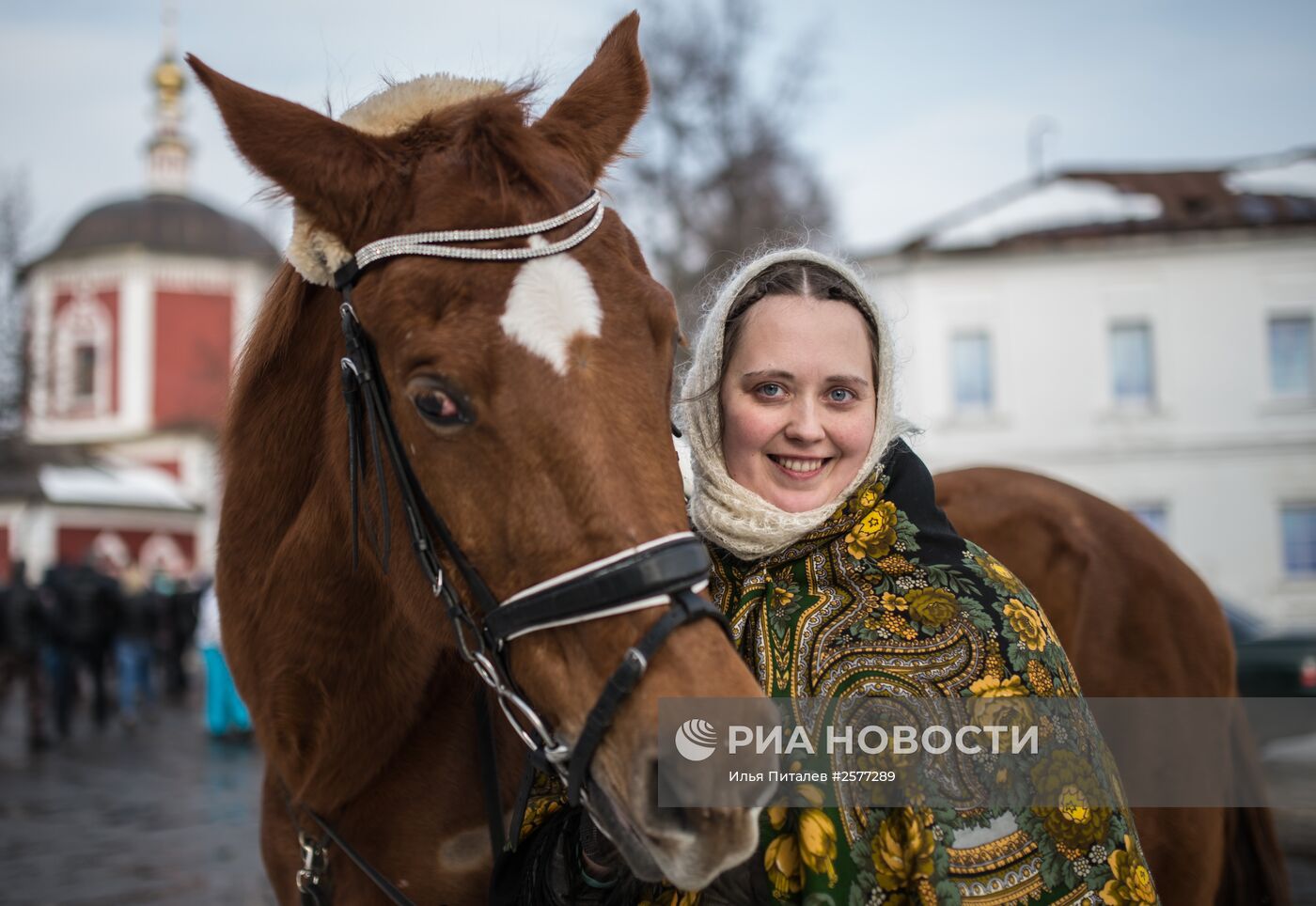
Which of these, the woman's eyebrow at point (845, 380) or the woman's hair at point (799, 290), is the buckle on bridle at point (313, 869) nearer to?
the woman's hair at point (799, 290)

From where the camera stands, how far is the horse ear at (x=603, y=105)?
2070 millimetres

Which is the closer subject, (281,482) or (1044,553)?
(281,482)

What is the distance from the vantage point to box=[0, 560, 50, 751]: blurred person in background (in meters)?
12.0

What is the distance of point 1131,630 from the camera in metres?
3.31

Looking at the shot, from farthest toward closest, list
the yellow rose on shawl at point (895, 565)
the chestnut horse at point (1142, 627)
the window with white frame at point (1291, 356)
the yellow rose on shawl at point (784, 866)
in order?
the window with white frame at point (1291, 356) < the chestnut horse at point (1142, 627) < the yellow rose on shawl at point (895, 565) < the yellow rose on shawl at point (784, 866)

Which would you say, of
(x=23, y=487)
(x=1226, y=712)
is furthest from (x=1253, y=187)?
(x=23, y=487)

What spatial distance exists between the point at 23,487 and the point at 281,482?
30048 millimetres

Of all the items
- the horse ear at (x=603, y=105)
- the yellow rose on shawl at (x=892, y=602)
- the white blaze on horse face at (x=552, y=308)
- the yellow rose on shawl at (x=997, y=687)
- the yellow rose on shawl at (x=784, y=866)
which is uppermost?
the horse ear at (x=603, y=105)

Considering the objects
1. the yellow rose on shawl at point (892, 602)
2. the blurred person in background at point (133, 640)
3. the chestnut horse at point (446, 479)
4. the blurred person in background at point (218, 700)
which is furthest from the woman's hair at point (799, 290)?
the blurred person in background at point (133, 640)

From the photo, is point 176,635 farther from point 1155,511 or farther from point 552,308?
point 1155,511

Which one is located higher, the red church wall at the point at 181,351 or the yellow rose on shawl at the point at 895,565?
the red church wall at the point at 181,351

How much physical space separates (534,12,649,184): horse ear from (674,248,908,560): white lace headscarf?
0.39 m

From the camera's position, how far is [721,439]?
2137mm

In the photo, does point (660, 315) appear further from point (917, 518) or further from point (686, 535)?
point (917, 518)
